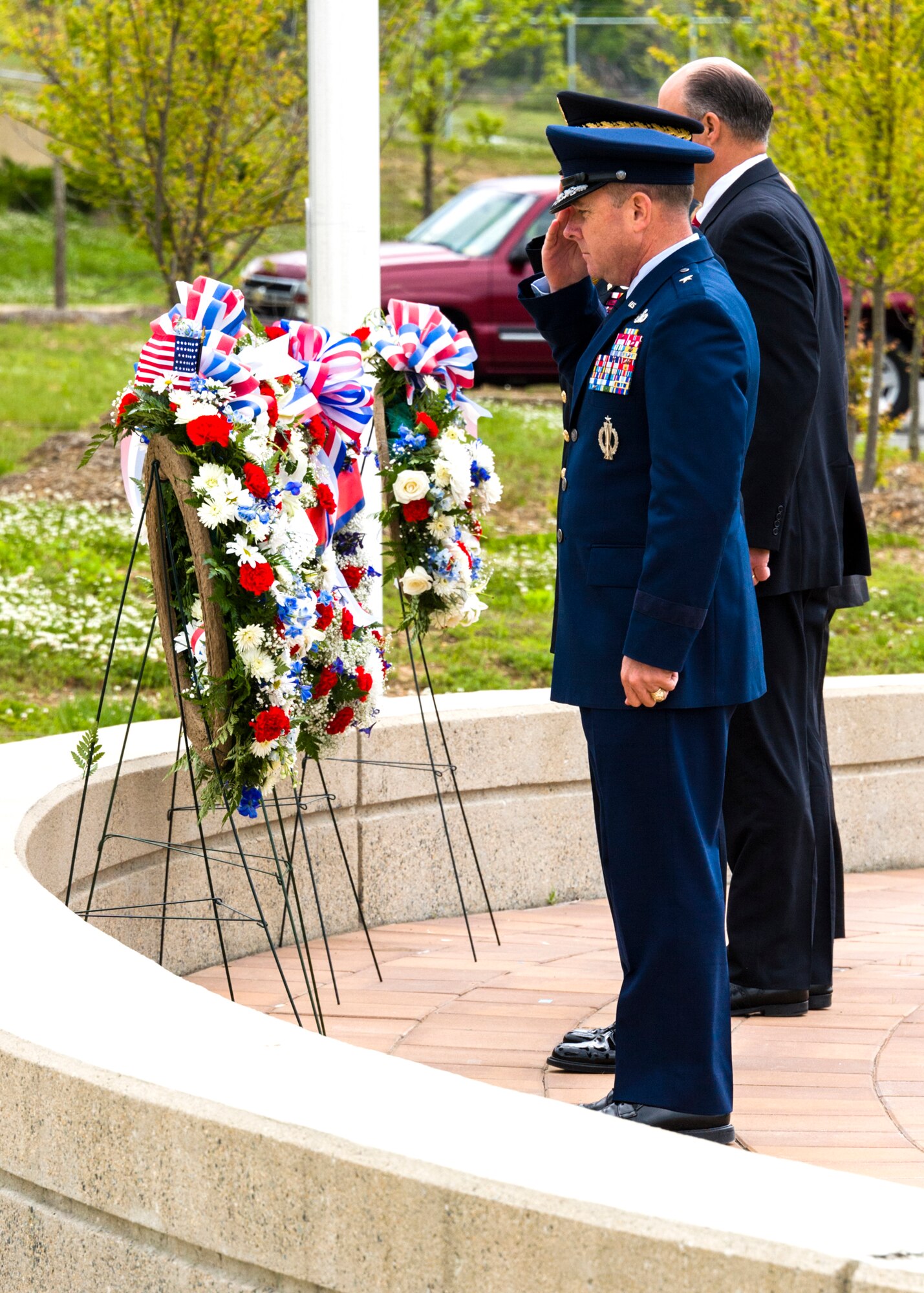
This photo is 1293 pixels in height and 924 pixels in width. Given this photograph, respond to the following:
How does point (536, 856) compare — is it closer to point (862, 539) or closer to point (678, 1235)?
point (862, 539)

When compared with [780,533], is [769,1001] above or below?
below

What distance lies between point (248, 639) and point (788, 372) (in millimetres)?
1272

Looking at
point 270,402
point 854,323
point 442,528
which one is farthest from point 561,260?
point 854,323

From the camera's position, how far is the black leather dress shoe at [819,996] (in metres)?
3.88

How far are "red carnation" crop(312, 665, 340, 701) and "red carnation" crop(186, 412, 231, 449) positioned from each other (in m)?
0.61

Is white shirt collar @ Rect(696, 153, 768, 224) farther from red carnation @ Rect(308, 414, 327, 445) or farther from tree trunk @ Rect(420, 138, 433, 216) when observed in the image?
tree trunk @ Rect(420, 138, 433, 216)

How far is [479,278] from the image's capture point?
13328 mm

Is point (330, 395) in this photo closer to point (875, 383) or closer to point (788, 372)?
point (788, 372)

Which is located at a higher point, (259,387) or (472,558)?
(259,387)

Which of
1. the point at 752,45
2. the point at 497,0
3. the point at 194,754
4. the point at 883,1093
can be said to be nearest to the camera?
the point at 883,1093

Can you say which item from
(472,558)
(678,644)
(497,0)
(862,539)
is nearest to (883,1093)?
(678,644)

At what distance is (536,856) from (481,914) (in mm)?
229

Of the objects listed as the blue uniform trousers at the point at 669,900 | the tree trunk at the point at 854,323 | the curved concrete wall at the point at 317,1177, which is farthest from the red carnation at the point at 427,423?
the tree trunk at the point at 854,323

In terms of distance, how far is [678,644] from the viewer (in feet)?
9.29
